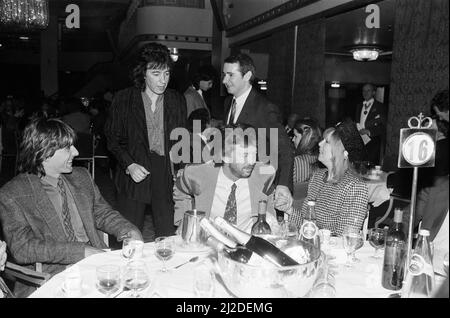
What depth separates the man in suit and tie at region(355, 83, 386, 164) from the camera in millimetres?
6625

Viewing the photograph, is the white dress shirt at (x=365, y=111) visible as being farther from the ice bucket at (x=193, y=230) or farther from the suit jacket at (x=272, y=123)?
the ice bucket at (x=193, y=230)

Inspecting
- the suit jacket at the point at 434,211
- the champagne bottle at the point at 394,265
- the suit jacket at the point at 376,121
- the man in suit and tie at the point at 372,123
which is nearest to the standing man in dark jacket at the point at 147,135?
the suit jacket at the point at 434,211

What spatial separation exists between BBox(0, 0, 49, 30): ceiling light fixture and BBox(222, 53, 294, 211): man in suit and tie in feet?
12.1

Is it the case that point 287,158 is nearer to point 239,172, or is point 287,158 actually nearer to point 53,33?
point 239,172

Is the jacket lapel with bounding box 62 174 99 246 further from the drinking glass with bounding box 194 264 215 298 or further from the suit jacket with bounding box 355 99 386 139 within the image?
the suit jacket with bounding box 355 99 386 139

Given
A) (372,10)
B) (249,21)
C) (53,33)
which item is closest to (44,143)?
(372,10)

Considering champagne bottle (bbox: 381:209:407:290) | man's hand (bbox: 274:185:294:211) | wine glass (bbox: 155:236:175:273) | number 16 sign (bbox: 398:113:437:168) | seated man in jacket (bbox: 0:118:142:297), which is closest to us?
number 16 sign (bbox: 398:113:437:168)

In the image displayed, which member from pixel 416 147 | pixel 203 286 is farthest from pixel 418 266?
pixel 203 286

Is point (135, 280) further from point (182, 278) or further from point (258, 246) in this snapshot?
point (258, 246)

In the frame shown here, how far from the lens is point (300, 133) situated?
13.3 ft

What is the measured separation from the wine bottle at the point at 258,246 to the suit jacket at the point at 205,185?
96 centimetres

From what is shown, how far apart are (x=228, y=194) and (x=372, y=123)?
5.18 meters

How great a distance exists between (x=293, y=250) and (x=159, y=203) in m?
1.63

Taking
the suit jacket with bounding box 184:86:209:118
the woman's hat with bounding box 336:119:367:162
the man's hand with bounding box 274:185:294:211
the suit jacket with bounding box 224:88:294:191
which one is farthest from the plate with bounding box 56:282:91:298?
the suit jacket with bounding box 184:86:209:118
